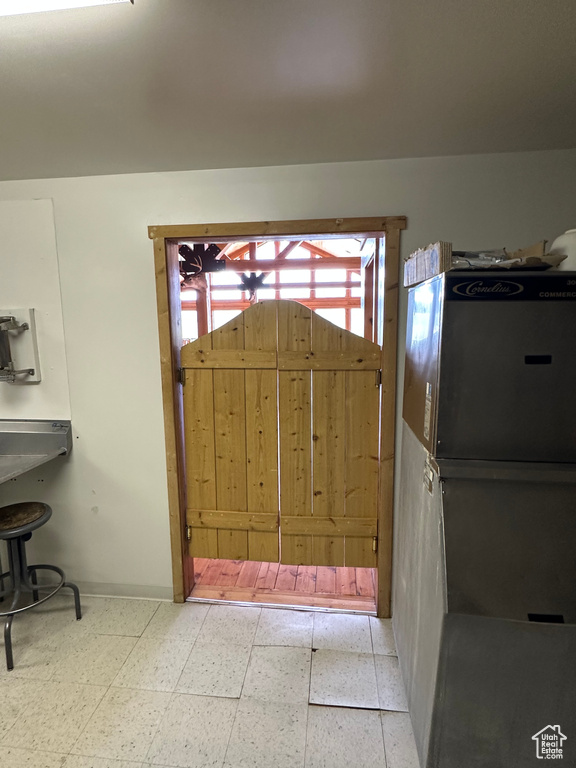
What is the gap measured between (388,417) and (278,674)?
133 centimetres

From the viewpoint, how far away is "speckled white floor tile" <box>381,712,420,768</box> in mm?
1389

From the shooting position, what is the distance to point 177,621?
6.85ft

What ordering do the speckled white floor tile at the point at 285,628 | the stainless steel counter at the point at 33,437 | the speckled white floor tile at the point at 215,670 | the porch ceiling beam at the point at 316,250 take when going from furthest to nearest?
the porch ceiling beam at the point at 316,250
the stainless steel counter at the point at 33,437
the speckled white floor tile at the point at 285,628
the speckled white floor tile at the point at 215,670

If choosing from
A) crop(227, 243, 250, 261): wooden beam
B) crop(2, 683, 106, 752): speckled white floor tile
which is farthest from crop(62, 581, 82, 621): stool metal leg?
crop(227, 243, 250, 261): wooden beam

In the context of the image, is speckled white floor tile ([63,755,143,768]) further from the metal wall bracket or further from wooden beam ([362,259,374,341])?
wooden beam ([362,259,374,341])

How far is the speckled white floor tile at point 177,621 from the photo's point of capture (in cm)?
199

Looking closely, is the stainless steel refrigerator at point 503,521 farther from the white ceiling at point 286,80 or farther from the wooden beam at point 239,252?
the wooden beam at point 239,252

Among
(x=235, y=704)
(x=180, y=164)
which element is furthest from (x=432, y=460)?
(x=180, y=164)

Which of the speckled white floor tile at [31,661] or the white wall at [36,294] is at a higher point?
the white wall at [36,294]

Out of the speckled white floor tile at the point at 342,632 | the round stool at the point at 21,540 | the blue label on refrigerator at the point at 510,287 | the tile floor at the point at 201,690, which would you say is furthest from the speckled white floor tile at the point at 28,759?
the blue label on refrigerator at the point at 510,287

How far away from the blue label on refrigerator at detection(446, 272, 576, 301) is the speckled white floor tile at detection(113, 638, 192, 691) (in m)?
2.02

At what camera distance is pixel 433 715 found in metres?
1.10

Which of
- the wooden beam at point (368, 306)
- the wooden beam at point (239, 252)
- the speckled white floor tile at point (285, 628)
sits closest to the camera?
the speckled white floor tile at point (285, 628)

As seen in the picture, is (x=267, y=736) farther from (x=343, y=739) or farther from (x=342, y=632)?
(x=342, y=632)
